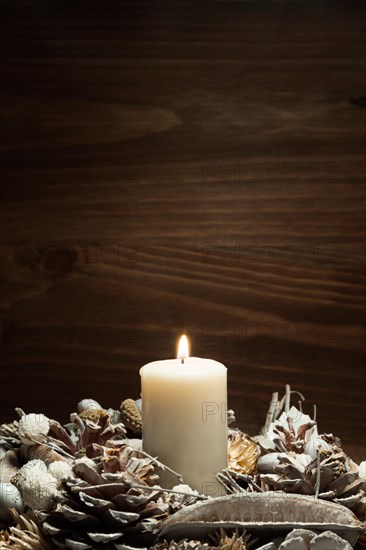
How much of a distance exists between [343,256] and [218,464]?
0.47 metres

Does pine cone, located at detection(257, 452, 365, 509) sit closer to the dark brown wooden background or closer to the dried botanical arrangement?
the dried botanical arrangement

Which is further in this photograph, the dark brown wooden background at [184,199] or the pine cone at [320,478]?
the dark brown wooden background at [184,199]

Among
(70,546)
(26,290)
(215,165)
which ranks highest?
(215,165)

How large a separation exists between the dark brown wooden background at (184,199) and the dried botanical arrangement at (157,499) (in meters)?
0.37

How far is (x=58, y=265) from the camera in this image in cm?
108

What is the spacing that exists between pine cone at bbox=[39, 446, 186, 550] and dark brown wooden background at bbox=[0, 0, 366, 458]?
49 centimetres

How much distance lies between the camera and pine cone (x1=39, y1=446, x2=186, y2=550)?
577 millimetres

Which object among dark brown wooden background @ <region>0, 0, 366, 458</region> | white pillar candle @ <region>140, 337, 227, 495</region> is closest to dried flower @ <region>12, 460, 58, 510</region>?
white pillar candle @ <region>140, 337, 227, 495</region>

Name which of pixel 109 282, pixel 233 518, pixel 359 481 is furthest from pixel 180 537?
pixel 109 282

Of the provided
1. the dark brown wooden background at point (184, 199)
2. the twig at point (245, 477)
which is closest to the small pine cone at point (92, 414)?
the twig at point (245, 477)

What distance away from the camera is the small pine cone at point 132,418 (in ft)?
2.59

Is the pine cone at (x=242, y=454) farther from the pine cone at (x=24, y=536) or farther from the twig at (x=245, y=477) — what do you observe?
the pine cone at (x=24, y=536)

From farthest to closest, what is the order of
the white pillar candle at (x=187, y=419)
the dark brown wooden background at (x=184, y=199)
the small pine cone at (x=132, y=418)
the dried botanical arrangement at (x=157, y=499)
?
the dark brown wooden background at (x=184, y=199)
the small pine cone at (x=132, y=418)
the white pillar candle at (x=187, y=419)
the dried botanical arrangement at (x=157, y=499)

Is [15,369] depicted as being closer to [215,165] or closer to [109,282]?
[109,282]
